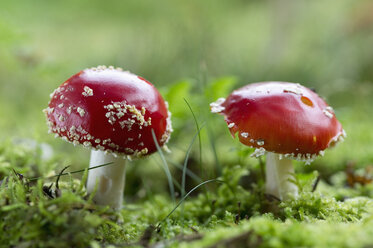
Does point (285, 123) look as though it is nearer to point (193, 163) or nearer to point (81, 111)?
point (81, 111)

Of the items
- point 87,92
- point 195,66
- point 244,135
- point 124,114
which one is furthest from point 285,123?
point 195,66

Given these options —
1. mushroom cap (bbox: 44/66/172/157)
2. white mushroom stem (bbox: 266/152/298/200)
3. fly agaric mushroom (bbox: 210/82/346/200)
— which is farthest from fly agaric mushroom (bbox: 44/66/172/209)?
white mushroom stem (bbox: 266/152/298/200)

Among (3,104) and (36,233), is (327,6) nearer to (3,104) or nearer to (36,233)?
(3,104)

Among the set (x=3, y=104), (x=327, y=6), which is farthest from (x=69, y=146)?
(x=327, y=6)

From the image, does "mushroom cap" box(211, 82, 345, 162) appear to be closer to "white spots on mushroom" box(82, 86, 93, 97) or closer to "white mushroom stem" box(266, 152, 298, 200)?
"white mushroom stem" box(266, 152, 298, 200)

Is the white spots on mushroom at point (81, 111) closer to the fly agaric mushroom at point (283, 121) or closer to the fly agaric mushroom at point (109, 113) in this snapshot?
the fly agaric mushroom at point (109, 113)

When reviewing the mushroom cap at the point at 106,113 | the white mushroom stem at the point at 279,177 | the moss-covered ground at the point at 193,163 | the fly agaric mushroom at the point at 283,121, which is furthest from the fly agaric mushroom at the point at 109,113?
the white mushroom stem at the point at 279,177

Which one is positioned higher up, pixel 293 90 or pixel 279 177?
pixel 293 90
